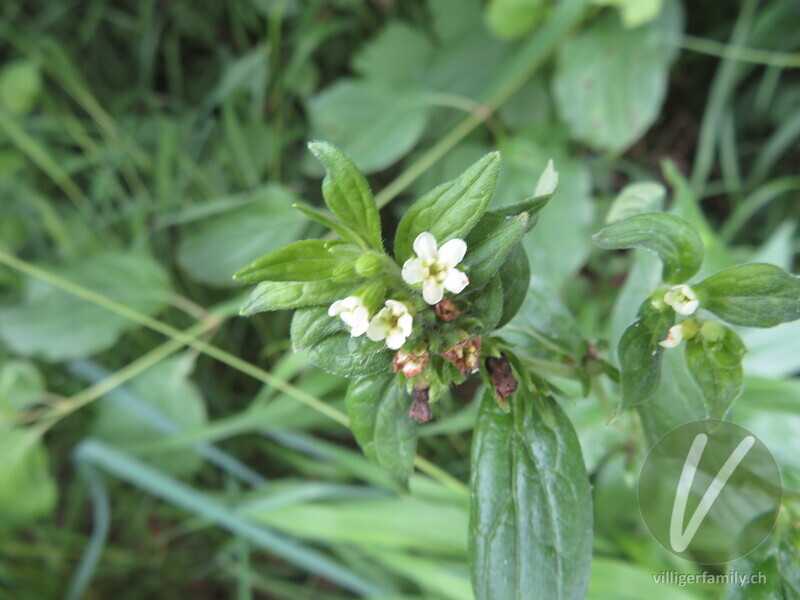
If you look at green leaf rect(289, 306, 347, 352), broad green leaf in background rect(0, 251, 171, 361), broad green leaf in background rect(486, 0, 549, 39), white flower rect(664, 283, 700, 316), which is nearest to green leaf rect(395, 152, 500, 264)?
green leaf rect(289, 306, 347, 352)

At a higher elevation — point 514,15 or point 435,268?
point 514,15

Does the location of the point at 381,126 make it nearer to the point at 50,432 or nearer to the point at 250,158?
the point at 250,158

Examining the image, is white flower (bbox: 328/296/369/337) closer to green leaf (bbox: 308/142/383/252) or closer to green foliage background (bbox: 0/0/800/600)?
green leaf (bbox: 308/142/383/252)

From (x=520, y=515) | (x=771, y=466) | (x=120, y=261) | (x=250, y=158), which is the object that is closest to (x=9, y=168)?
(x=120, y=261)

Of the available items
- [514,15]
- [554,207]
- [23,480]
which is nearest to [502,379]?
[554,207]

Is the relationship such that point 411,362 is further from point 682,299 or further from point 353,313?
point 682,299

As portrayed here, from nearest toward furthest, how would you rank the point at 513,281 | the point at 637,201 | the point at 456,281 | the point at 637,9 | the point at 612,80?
the point at 456,281
the point at 513,281
the point at 637,201
the point at 637,9
the point at 612,80
